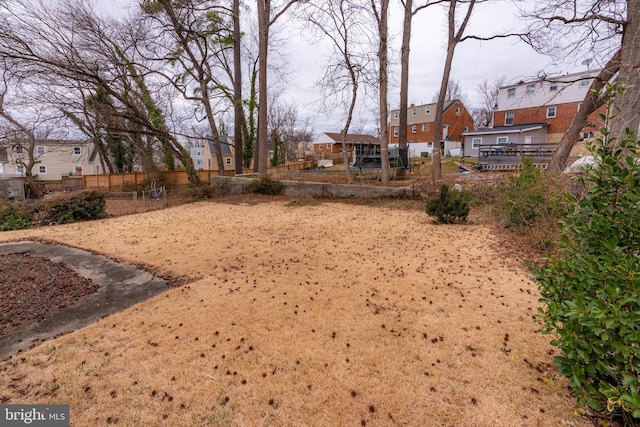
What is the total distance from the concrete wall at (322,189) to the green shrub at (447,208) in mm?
3097

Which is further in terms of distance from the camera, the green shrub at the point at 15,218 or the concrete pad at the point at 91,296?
the green shrub at the point at 15,218

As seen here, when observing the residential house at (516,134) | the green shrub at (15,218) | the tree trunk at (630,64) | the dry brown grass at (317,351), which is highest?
the residential house at (516,134)

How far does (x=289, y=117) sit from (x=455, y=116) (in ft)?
68.5

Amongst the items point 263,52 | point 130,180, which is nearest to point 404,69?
point 263,52

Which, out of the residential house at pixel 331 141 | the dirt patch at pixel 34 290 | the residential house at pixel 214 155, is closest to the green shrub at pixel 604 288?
the dirt patch at pixel 34 290

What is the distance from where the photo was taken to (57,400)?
7.02ft

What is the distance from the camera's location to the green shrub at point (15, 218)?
8.48 meters

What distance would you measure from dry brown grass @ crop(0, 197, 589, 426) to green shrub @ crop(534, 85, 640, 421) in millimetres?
463

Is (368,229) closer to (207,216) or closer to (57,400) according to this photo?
(207,216)

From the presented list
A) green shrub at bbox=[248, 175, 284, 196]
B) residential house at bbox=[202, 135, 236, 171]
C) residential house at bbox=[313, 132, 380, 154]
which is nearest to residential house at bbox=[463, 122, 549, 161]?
green shrub at bbox=[248, 175, 284, 196]

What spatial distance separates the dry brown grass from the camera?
2.03 m

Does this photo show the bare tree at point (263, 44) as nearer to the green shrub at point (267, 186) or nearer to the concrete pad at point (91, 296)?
the green shrub at point (267, 186)

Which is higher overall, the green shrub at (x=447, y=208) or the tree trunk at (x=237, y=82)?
the tree trunk at (x=237, y=82)

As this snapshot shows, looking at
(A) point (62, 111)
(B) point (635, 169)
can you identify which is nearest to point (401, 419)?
(B) point (635, 169)
